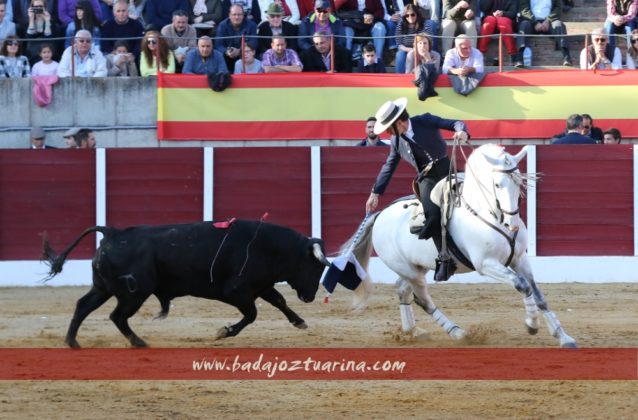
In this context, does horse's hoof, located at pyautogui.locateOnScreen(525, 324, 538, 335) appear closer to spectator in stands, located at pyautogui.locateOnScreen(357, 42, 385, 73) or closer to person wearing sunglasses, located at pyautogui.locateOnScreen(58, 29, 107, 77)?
spectator in stands, located at pyautogui.locateOnScreen(357, 42, 385, 73)

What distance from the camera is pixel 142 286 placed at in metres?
9.50

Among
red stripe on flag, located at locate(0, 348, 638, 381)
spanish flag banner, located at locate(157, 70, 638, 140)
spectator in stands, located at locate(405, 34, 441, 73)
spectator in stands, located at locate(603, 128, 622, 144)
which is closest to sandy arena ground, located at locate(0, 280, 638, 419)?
red stripe on flag, located at locate(0, 348, 638, 381)

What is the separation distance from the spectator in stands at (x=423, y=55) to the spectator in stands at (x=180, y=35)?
8.11ft

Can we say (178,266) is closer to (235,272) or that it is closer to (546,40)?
(235,272)

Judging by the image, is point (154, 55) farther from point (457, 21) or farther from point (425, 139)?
point (425, 139)

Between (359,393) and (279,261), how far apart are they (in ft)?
6.95

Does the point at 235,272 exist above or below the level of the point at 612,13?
below

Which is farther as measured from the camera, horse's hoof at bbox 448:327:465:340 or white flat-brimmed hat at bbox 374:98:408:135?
horse's hoof at bbox 448:327:465:340

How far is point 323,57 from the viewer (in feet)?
52.6

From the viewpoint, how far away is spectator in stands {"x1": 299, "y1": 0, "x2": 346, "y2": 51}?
16109 mm

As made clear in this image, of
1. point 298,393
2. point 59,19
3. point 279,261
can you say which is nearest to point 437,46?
point 59,19

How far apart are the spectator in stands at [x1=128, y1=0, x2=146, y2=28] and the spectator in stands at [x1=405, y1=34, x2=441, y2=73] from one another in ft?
10.7

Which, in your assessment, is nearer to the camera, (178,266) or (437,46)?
(178,266)

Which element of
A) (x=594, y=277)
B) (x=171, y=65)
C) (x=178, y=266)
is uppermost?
(x=171, y=65)
